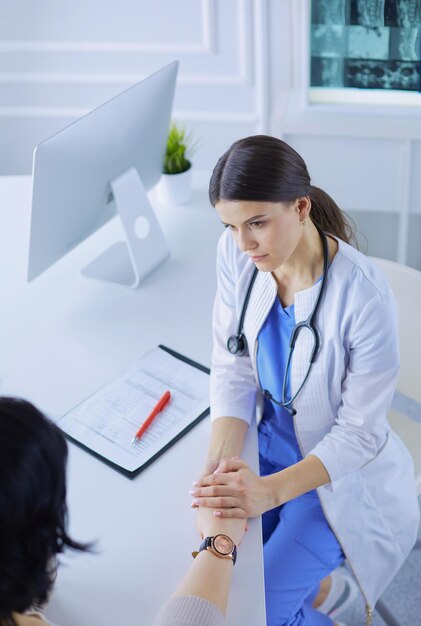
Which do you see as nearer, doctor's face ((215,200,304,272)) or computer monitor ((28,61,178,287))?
doctor's face ((215,200,304,272))

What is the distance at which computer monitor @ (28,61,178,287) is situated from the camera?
163 cm

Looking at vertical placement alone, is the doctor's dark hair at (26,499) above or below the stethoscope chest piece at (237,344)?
above

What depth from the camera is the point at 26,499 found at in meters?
0.92

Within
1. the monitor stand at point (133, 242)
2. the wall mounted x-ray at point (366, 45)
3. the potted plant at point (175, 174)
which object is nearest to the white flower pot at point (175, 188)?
the potted plant at point (175, 174)

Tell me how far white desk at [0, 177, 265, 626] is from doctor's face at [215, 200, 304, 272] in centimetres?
32

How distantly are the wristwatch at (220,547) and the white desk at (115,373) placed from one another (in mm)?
25

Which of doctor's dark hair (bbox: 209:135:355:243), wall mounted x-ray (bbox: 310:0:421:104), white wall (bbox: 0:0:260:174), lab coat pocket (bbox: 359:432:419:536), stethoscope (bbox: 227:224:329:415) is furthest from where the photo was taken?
white wall (bbox: 0:0:260:174)

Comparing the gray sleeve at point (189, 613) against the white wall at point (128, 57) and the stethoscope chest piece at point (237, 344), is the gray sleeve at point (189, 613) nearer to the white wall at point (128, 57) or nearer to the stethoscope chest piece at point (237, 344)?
the stethoscope chest piece at point (237, 344)

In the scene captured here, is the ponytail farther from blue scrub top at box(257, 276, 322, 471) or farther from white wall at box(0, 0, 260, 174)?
white wall at box(0, 0, 260, 174)

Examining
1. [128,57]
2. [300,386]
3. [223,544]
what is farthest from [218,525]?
[128,57]

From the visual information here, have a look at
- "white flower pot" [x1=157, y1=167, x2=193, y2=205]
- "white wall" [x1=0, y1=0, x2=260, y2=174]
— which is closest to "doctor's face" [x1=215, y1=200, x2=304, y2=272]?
"white flower pot" [x1=157, y1=167, x2=193, y2=205]

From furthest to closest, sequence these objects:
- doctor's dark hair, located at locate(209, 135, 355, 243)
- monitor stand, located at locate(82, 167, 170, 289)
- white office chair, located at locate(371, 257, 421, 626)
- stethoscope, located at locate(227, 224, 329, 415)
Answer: monitor stand, located at locate(82, 167, 170, 289), white office chair, located at locate(371, 257, 421, 626), stethoscope, located at locate(227, 224, 329, 415), doctor's dark hair, located at locate(209, 135, 355, 243)

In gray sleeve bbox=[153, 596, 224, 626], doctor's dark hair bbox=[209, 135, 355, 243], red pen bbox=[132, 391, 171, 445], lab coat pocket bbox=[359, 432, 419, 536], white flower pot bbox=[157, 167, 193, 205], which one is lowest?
lab coat pocket bbox=[359, 432, 419, 536]

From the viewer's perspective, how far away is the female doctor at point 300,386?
4.45ft
